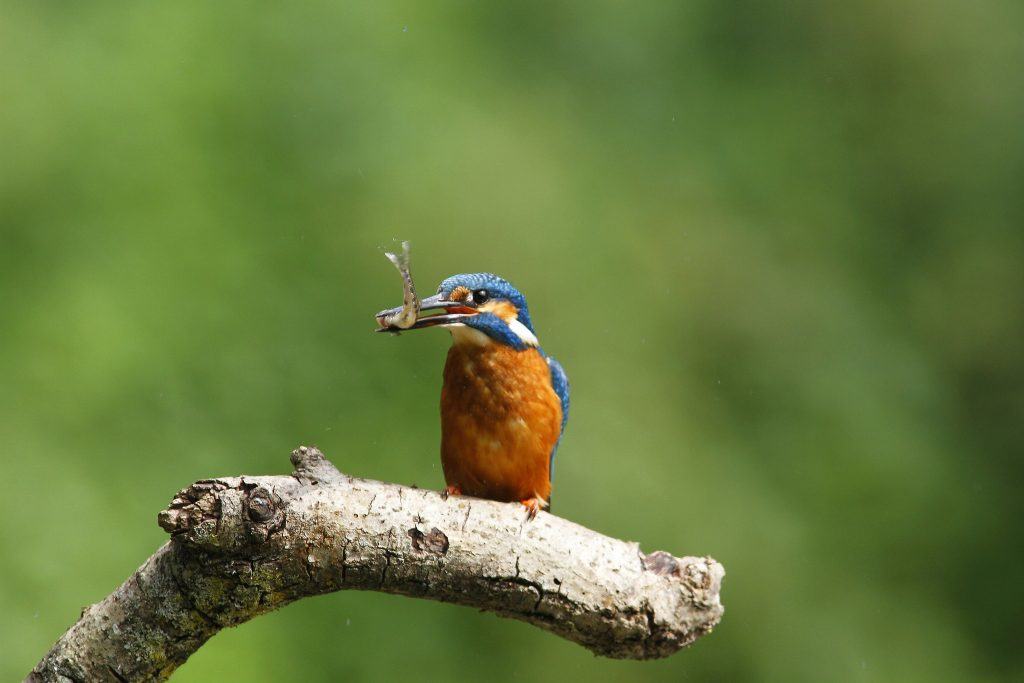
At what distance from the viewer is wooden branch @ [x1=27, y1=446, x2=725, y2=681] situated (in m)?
2.26

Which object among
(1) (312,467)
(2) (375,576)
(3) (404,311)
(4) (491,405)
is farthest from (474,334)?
(2) (375,576)

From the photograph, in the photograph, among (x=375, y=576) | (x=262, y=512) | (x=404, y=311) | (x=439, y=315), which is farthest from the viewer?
(x=439, y=315)

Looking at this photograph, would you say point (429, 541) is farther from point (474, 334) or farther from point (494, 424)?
point (474, 334)

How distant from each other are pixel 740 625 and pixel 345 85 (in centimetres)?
297

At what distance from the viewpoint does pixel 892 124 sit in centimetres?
553

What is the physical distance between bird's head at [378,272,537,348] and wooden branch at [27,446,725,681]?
0.59m

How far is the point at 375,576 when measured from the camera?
2.34m

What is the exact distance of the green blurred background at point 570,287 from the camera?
452 cm

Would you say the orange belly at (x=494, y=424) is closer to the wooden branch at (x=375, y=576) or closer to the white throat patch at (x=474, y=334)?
the white throat patch at (x=474, y=334)

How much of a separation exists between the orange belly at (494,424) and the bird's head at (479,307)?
0.17 ft

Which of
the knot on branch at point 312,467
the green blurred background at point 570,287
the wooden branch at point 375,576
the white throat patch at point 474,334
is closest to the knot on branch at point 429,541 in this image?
the wooden branch at point 375,576

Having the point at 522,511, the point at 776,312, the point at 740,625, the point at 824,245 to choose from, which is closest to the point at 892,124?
the point at 824,245

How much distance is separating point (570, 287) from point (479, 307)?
79.6 inches

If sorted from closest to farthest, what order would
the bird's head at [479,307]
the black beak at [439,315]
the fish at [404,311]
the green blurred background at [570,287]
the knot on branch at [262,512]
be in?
the knot on branch at [262,512] < the fish at [404,311] < the black beak at [439,315] < the bird's head at [479,307] < the green blurred background at [570,287]
